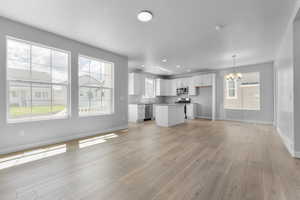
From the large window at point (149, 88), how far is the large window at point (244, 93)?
13.6 feet

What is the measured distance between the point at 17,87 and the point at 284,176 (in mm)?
5319

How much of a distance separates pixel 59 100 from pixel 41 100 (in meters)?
0.40

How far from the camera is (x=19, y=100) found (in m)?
3.19

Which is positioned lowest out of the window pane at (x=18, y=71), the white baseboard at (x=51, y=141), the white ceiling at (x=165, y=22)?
the white baseboard at (x=51, y=141)

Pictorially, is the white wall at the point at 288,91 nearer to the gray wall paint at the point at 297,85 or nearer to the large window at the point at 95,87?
the gray wall paint at the point at 297,85

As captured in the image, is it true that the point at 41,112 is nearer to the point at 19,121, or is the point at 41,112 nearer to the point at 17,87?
the point at 19,121

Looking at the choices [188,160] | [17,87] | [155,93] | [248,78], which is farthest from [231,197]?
[155,93]

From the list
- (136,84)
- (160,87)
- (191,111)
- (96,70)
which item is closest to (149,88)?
(160,87)

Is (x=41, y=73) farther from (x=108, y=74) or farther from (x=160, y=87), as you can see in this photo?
(x=160, y=87)

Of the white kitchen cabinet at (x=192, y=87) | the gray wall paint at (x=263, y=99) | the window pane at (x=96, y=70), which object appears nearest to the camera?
the window pane at (x=96, y=70)

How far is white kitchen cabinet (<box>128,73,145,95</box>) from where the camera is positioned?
729 cm

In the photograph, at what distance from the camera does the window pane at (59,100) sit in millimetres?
3756

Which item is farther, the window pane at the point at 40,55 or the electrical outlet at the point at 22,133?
the window pane at the point at 40,55

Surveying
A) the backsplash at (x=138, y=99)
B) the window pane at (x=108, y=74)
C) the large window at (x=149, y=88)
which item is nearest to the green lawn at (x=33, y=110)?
the window pane at (x=108, y=74)
